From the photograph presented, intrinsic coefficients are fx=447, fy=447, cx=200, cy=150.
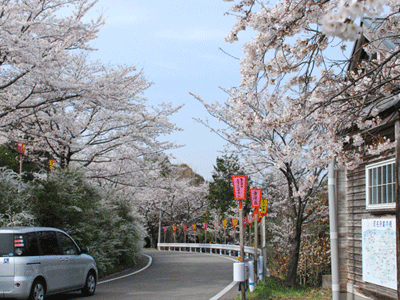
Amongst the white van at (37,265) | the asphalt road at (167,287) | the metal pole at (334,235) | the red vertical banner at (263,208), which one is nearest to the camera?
the white van at (37,265)

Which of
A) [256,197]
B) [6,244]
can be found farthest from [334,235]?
[6,244]

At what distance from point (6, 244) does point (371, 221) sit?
7.82m

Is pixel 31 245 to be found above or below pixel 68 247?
above

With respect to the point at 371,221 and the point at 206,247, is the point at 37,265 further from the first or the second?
the point at 206,247

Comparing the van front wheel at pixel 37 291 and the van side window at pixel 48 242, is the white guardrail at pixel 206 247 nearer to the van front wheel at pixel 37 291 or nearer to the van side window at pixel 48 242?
the van side window at pixel 48 242

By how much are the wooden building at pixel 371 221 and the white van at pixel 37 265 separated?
261 inches

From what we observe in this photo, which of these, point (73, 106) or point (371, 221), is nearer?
point (371, 221)

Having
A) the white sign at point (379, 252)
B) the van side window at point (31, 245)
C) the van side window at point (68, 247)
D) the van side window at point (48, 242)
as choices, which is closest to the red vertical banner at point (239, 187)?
the white sign at point (379, 252)

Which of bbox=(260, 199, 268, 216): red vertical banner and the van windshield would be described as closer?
the van windshield

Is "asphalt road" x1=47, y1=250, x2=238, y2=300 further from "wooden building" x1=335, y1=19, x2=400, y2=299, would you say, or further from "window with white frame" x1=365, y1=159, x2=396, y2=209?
"window with white frame" x1=365, y1=159, x2=396, y2=209

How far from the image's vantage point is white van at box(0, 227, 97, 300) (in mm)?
9250

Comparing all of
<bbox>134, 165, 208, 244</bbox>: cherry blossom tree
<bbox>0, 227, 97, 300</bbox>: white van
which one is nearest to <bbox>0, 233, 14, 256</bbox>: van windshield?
<bbox>0, 227, 97, 300</bbox>: white van

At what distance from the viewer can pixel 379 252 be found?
9.27 m

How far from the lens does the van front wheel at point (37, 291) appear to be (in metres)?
9.45
